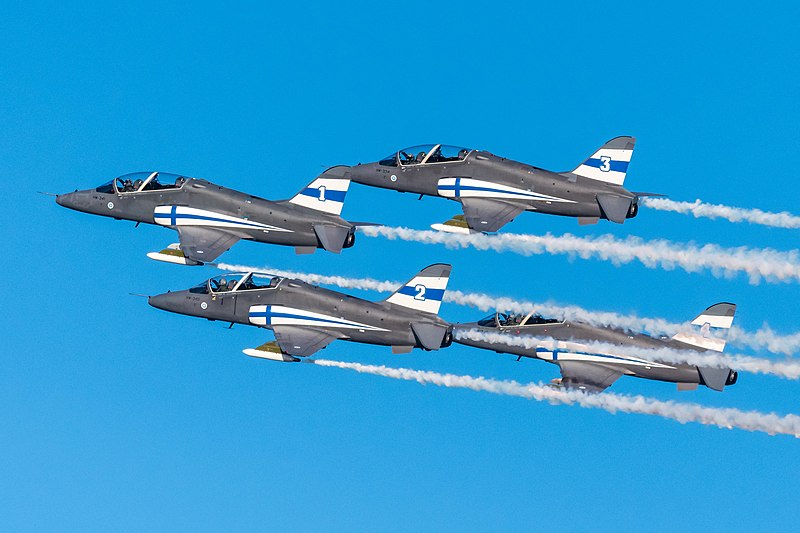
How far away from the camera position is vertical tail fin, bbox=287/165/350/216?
7431 centimetres

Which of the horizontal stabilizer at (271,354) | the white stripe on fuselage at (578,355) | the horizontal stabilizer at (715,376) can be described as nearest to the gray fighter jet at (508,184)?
the white stripe on fuselage at (578,355)

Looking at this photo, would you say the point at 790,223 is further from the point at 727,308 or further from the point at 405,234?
the point at 405,234

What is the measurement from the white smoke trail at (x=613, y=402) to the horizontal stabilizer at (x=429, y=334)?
11.3 feet

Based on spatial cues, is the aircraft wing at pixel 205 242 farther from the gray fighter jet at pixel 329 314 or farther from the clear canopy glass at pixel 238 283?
the gray fighter jet at pixel 329 314

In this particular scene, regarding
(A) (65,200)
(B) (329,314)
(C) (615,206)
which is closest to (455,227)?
(C) (615,206)

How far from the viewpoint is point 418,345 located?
70.9m

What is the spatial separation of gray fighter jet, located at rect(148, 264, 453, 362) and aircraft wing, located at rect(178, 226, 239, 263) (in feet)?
4.47

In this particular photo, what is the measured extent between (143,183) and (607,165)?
17.7 meters

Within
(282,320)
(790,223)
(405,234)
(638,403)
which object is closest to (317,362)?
(282,320)

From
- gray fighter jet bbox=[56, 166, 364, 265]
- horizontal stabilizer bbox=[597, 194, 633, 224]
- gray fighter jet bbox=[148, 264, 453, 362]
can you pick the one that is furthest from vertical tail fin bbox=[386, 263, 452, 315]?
horizontal stabilizer bbox=[597, 194, 633, 224]

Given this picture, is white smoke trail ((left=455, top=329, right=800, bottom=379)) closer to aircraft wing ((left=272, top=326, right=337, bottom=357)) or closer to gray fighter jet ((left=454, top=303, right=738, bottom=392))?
gray fighter jet ((left=454, top=303, right=738, bottom=392))

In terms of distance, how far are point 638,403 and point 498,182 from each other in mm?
9913

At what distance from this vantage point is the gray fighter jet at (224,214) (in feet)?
241

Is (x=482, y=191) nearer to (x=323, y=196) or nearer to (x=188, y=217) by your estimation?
(x=323, y=196)
